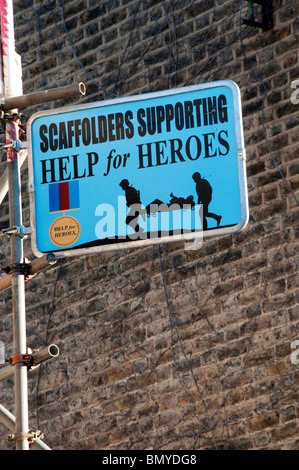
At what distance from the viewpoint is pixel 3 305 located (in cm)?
1163

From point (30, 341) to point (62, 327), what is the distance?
466mm

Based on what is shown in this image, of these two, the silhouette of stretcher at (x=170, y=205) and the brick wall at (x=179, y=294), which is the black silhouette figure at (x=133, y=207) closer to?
the silhouette of stretcher at (x=170, y=205)

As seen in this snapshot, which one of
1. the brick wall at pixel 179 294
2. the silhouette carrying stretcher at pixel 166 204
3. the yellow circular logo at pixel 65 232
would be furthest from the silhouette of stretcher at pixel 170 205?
the brick wall at pixel 179 294

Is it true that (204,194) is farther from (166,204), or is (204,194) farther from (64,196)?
(64,196)

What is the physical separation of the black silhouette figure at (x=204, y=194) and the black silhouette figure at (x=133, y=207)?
0.27m

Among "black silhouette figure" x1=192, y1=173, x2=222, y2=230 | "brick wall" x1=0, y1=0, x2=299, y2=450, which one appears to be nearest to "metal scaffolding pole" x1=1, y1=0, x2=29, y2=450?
"black silhouette figure" x1=192, y1=173, x2=222, y2=230

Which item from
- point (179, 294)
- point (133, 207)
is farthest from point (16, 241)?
point (179, 294)

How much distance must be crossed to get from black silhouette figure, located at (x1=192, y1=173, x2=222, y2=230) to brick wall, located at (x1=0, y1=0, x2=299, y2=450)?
4779 millimetres

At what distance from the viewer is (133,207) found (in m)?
4.44

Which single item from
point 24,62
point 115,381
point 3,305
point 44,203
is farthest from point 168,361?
point 44,203

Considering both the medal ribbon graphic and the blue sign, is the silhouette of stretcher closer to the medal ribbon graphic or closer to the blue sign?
the blue sign

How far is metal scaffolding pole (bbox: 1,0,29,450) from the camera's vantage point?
4574mm

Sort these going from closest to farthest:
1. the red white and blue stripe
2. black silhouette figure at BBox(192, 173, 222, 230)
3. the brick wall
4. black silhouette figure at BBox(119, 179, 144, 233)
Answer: black silhouette figure at BBox(192, 173, 222, 230) < black silhouette figure at BBox(119, 179, 144, 233) < the red white and blue stripe < the brick wall

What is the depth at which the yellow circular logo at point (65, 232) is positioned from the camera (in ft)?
14.6
